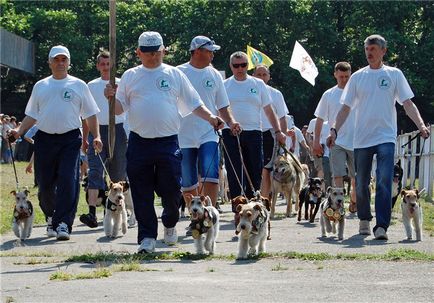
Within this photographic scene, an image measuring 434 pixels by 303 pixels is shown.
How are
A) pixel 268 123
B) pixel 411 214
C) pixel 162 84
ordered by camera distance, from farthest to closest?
pixel 268 123, pixel 411 214, pixel 162 84

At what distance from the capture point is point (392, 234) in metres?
13.8

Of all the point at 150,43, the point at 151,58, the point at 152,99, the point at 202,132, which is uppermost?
the point at 150,43

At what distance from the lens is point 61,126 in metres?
12.7

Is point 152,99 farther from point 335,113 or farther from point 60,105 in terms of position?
point 335,113

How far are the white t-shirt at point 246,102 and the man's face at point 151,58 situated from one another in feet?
12.0

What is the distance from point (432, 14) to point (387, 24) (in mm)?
3290

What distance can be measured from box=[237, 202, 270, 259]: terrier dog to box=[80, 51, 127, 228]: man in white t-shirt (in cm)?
423

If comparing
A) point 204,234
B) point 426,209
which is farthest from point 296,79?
point 204,234

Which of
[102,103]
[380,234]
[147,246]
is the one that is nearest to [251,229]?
[147,246]

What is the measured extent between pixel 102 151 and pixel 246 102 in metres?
2.04

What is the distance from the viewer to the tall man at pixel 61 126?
41.7 ft

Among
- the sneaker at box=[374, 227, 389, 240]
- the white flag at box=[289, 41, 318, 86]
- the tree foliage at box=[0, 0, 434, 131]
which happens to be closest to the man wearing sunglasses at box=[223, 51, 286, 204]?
the sneaker at box=[374, 227, 389, 240]

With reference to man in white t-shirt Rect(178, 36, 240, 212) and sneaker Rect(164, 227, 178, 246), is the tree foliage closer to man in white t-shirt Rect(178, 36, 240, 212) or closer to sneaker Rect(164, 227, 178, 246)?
man in white t-shirt Rect(178, 36, 240, 212)

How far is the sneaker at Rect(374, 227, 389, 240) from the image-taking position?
12.7m
